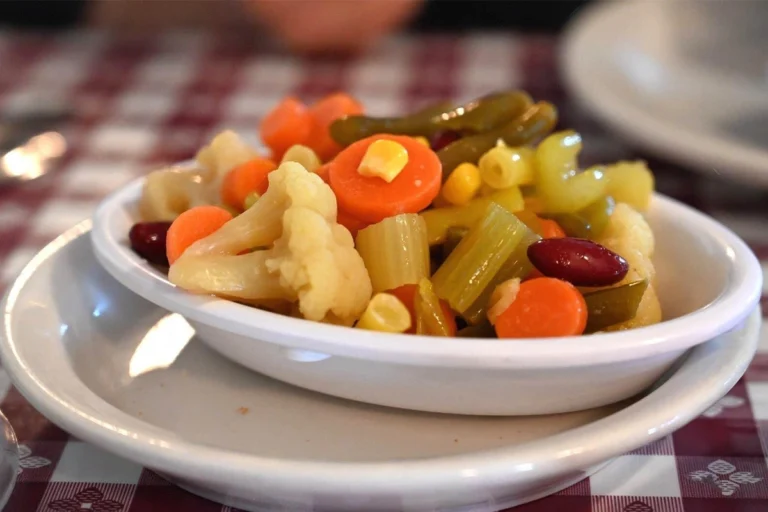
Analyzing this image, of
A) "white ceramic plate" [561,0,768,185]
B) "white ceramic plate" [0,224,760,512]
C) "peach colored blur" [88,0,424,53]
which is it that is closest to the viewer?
"white ceramic plate" [0,224,760,512]

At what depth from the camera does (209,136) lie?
4.92 feet

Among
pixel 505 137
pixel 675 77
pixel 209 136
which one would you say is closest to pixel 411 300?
pixel 505 137

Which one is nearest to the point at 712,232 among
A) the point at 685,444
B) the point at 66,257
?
the point at 685,444

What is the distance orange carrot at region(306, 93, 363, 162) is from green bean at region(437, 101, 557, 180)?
115 millimetres

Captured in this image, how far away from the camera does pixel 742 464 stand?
0.70 meters

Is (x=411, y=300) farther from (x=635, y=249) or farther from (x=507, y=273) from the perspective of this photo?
(x=635, y=249)

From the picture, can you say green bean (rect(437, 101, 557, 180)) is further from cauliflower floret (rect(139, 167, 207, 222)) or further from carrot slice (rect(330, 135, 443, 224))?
cauliflower floret (rect(139, 167, 207, 222))

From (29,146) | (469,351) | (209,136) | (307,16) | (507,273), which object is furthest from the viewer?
(307,16)

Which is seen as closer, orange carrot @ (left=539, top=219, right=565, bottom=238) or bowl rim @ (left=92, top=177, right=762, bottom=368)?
bowl rim @ (left=92, top=177, right=762, bottom=368)

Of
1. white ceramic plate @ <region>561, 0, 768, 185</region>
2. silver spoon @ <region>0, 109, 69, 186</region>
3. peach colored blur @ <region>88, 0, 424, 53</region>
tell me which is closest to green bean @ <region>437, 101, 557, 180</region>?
white ceramic plate @ <region>561, 0, 768, 185</region>

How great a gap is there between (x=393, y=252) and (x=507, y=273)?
0.33 ft

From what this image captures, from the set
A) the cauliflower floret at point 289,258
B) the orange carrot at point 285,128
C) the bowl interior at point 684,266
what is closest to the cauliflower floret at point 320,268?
the cauliflower floret at point 289,258

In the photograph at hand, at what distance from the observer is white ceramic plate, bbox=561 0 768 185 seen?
1.21m

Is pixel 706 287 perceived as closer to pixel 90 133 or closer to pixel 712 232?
pixel 712 232
